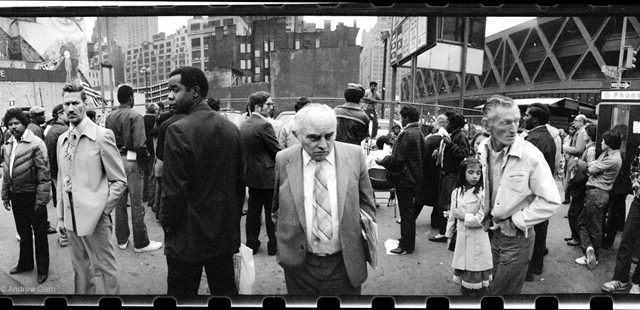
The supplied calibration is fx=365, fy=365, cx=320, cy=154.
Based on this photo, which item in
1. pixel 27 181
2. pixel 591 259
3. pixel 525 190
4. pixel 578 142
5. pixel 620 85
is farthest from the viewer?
pixel 578 142

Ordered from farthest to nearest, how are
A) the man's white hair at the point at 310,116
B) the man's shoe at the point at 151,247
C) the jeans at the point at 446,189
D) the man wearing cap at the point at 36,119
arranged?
the man wearing cap at the point at 36,119 → the jeans at the point at 446,189 → the man's shoe at the point at 151,247 → the man's white hair at the point at 310,116

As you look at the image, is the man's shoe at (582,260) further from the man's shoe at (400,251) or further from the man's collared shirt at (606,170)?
the man's shoe at (400,251)

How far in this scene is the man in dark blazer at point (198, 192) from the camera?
2.81m

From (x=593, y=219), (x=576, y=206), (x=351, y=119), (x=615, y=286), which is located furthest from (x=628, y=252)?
(x=351, y=119)

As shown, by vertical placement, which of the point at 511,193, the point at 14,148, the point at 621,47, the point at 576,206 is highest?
the point at 621,47

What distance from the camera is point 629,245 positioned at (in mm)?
3973

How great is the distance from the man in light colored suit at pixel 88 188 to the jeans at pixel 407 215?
10.6ft

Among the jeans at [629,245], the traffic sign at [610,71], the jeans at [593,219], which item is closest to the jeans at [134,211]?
the jeans at [629,245]

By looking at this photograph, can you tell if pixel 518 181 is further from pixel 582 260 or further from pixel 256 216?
pixel 256 216

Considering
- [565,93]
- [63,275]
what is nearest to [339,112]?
[63,275]

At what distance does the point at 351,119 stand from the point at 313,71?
191 inches

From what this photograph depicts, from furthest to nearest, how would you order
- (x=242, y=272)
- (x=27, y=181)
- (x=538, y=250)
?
(x=538, y=250) → (x=27, y=181) → (x=242, y=272)

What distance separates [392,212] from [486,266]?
2.99 m

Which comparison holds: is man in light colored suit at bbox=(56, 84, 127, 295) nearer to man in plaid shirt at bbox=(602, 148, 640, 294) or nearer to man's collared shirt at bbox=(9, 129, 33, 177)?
man's collared shirt at bbox=(9, 129, 33, 177)
